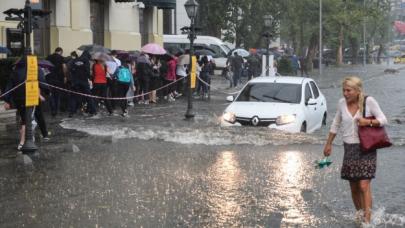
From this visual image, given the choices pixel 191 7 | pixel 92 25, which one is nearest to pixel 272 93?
pixel 191 7

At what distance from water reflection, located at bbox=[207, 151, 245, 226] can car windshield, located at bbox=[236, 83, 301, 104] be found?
136 inches

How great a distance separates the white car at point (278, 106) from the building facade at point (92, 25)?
8.48 m

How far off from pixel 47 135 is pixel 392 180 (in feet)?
24.2

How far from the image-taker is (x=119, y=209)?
8086 mm

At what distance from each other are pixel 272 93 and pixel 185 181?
616 centimetres

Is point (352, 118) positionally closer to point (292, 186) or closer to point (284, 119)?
point (292, 186)

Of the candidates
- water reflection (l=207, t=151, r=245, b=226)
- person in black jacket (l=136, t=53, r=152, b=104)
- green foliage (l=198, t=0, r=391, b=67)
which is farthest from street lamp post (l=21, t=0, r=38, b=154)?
green foliage (l=198, t=0, r=391, b=67)

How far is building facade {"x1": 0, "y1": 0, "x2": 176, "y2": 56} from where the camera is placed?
23.4 metres

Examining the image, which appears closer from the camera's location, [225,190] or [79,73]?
[225,190]

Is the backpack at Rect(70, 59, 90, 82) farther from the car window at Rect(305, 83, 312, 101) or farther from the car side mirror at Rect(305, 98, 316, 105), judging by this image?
the car side mirror at Rect(305, 98, 316, 105)

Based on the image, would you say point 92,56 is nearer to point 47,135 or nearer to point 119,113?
point 119,113

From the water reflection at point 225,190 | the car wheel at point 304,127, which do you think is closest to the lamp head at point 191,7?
the car wheel at point 304,127

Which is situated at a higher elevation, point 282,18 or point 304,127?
point 282,18

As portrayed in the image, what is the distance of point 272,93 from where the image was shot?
50.7ft
